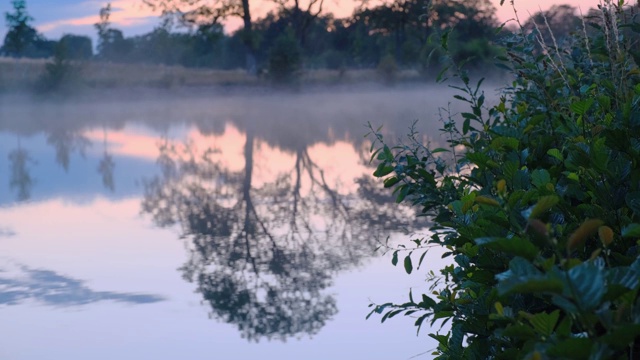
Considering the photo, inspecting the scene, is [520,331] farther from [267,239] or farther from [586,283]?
[267,239]

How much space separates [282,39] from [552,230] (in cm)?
3639

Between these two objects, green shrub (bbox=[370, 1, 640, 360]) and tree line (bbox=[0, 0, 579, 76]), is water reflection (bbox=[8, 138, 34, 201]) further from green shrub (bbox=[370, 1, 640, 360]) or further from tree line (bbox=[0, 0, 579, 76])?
tree line (bbox=[0, 0, 579, 76])

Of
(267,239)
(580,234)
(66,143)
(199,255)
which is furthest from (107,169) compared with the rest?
(580,234)

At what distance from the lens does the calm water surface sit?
15.5 feet

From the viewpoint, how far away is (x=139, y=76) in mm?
38594

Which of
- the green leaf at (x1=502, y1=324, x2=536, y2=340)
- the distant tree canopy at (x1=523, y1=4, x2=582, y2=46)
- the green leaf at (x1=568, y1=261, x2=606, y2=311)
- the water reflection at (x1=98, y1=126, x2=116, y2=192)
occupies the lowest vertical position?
the water reflection at (x1=98, y1=126, x2=116, y2=192)

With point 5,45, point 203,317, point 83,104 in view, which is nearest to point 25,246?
point 203,317

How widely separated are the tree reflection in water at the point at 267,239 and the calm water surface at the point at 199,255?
15mm

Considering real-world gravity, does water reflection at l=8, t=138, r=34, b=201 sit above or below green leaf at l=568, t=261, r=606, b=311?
below

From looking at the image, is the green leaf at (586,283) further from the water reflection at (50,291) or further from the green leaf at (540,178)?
the water reflection at (50,291)

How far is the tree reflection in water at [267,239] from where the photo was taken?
522 centimetres

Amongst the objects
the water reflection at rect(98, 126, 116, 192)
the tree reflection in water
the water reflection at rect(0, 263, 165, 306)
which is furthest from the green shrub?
the water reflection at rect(98, 126, 116, 192)

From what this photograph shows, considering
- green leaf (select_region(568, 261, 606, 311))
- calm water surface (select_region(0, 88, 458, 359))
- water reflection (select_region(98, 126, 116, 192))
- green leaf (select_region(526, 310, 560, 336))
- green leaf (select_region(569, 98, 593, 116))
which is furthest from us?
water reflection (select_region(98, 126, 116, 192))

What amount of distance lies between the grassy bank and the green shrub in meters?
33.3
